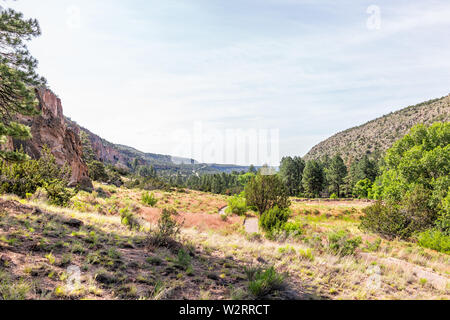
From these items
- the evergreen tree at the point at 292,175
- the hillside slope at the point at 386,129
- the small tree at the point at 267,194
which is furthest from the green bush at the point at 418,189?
the hillside slope at the point at 386,129

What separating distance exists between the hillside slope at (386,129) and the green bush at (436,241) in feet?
270

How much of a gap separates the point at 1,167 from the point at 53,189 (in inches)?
80.6

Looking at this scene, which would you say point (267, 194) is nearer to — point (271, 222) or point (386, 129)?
point (271, 222)

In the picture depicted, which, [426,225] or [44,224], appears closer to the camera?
[44,224]

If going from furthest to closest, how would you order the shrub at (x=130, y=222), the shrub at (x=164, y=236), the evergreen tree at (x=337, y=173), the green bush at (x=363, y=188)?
the evergreen tree at (x=337, y=173) < the green bush at (x=363, y=188) < the shrub at (x=130, y=222) < the shrub at (x=164, y=236)

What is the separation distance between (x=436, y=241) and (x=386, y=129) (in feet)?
374

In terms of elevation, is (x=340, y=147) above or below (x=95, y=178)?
above

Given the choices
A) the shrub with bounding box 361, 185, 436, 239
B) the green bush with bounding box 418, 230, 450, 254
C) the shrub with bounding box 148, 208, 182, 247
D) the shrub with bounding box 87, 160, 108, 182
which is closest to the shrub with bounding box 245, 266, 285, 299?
the shrub with bounding box 148, 208, 182, 247

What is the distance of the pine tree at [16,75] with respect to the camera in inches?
242

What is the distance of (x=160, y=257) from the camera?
5.97m

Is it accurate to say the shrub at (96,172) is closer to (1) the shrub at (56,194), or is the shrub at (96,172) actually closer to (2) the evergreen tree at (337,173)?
(1) the shrub at (56,194)

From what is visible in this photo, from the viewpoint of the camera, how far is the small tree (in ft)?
52.5

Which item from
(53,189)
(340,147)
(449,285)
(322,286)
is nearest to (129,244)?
(322,286)

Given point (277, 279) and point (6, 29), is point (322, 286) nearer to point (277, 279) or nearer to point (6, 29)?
point (277, 279)
